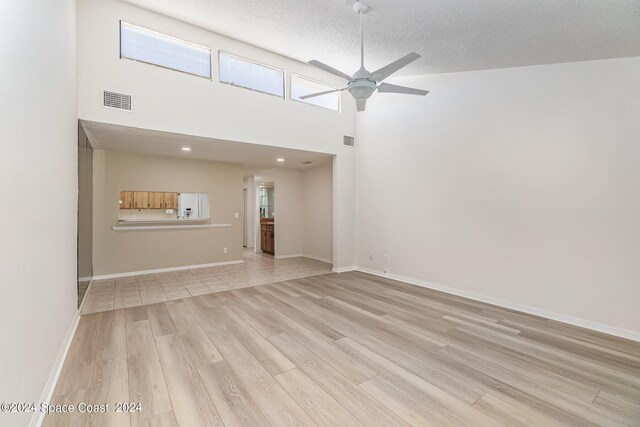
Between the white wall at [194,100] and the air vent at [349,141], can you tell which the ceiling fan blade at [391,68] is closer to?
the white wall at [194,100]

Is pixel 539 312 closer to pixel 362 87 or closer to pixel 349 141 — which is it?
pixel 362 87

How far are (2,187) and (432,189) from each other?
4.69 metres

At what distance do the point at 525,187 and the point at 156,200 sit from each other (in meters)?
6.63

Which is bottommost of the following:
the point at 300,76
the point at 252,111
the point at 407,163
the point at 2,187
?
the point at 2,187

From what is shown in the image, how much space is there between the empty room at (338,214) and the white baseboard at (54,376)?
26 millimetres

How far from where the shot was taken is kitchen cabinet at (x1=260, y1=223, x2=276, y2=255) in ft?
25.4

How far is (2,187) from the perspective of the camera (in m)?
1.25

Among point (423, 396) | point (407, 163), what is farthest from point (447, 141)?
point (423, 396)

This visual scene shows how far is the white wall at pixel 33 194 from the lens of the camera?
4.28ft

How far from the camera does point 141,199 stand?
5.57 metres

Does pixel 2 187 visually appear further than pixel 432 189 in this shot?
No

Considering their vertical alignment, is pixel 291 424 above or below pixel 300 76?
below

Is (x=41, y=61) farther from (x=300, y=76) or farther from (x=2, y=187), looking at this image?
(x=300, y=76)

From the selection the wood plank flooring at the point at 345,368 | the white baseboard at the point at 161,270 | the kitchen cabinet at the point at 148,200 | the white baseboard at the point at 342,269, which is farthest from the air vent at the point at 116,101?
the white baseboard at the point at 342,269
